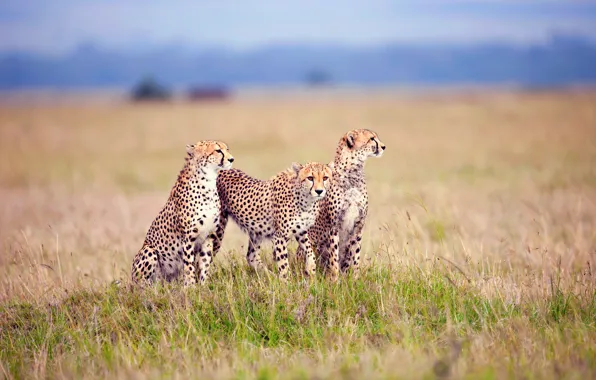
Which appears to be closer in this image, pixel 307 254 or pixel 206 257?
pixel 307 254

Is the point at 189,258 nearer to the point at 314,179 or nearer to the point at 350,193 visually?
the point at 314,179

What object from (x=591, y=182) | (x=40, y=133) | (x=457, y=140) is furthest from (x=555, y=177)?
(x=40, y=133)

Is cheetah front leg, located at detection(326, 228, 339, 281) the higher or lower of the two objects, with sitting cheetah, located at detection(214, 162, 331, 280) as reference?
lower

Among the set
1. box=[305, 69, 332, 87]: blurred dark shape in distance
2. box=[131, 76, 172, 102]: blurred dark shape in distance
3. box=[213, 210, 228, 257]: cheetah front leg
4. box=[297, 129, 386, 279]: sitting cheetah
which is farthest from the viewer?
box=[305, 69, 332, 87]: blurred dark shape in distance

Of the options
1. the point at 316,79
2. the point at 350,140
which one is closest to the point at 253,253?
the point at 350,140

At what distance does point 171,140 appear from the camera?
859 inches

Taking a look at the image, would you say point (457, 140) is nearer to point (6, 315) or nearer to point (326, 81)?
point (6, 315)

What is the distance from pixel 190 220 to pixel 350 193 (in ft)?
3.76

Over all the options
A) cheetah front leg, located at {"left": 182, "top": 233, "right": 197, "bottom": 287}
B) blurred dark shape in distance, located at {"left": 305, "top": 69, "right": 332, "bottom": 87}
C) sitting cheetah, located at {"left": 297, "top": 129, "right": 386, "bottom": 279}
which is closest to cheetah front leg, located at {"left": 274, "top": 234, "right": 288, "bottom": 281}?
sitting cheetah, located at {"left": 297, "top": 129, "right": 386, "bottom": 279}

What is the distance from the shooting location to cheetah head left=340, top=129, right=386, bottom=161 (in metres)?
5.55

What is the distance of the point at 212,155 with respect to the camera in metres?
5.31

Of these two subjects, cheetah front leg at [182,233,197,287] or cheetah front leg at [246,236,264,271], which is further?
cheetah front leg at [246,236,264,271]

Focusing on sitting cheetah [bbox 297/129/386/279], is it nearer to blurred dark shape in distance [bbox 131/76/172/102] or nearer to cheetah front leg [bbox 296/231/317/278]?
cheetah front leg [bbox 296/231/317/278]

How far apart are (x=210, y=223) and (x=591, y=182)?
8.32 meters
